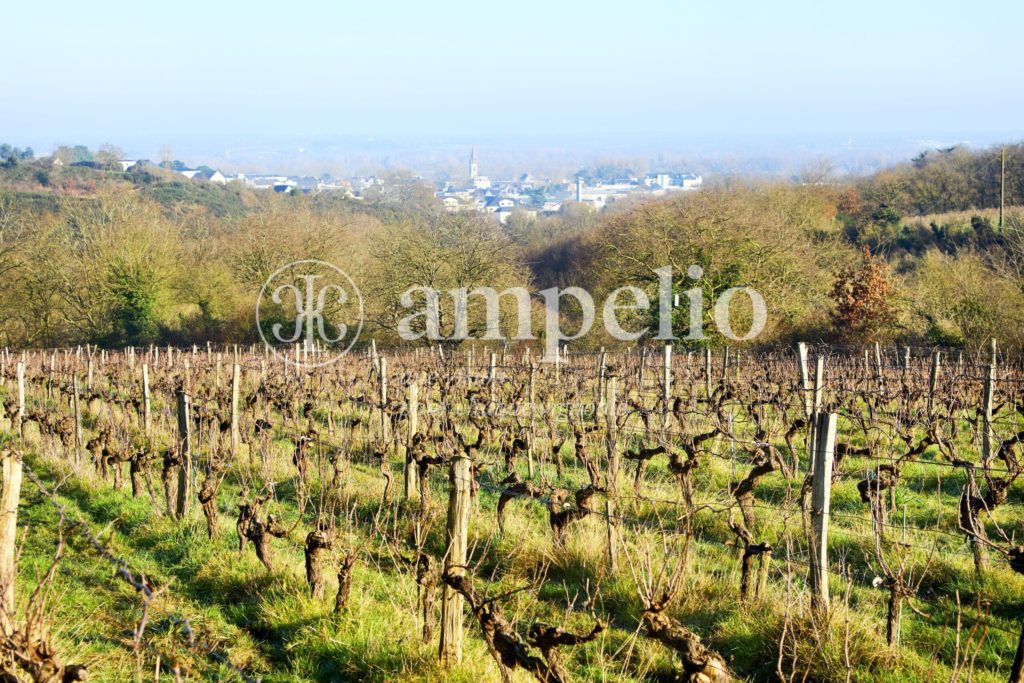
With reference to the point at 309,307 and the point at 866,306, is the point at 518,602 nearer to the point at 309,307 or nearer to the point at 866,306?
the point at 866,306

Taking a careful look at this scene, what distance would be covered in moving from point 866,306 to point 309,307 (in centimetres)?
1630

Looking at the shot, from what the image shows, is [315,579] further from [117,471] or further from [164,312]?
[164,312]

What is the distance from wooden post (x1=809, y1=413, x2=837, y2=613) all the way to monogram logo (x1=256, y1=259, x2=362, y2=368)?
24.0 meters

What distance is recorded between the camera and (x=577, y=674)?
451 cm

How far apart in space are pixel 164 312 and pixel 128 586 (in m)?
26.3

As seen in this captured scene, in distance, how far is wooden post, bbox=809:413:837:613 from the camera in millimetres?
4410

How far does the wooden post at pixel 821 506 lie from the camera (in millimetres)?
4410

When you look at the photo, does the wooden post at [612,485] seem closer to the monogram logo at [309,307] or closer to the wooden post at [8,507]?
the wooden post at [8,507]

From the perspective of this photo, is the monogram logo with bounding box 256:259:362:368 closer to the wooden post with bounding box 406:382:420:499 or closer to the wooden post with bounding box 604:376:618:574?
the wooden post with bounding box 406:382:420:499

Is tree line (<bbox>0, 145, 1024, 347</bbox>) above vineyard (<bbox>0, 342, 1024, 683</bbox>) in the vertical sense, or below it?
above

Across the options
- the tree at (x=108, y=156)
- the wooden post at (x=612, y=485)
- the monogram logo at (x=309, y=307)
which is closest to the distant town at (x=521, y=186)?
the tree at (x=108, y=156)

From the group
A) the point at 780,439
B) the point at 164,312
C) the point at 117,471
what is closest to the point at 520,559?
the point at 117,471

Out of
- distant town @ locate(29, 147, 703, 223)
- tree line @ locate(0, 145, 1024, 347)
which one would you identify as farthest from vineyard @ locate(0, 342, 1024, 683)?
distant town @ locate(29, 147, 703, 223)

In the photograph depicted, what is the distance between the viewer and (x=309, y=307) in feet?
91.8
